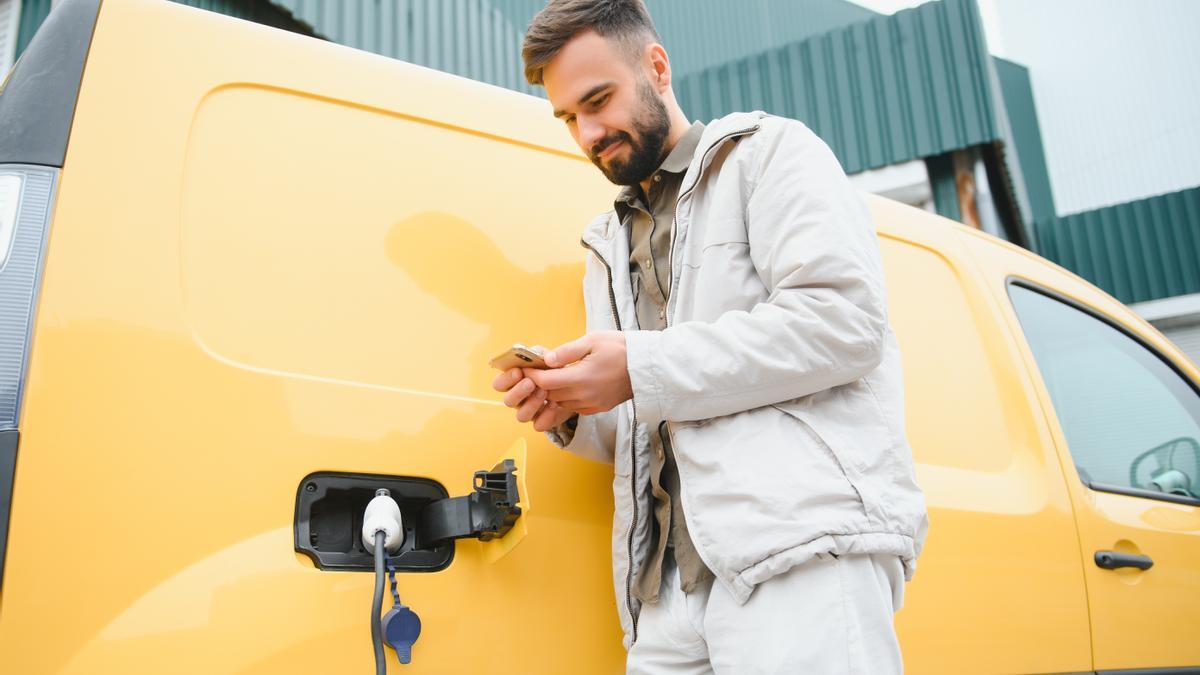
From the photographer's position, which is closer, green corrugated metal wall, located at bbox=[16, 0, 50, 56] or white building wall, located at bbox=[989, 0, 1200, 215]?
green corrugated metal wall, located at bbox=[16, 0, 50, 56]

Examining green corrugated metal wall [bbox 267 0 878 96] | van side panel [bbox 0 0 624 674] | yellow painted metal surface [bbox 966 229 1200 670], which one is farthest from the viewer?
green corrugated metal wall [bbox 267 0 878 96]

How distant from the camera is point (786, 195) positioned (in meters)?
1.28

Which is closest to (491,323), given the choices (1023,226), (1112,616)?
(1112,616)

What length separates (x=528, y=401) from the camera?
4.20ft

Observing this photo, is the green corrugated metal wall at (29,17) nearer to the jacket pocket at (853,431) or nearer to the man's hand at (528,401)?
the man's hand at (528,401)

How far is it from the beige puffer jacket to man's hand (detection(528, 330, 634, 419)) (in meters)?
0.03

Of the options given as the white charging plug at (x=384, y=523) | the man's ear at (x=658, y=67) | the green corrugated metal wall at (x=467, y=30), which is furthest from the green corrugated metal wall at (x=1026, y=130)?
the white charging plug at (x=384, y=523)

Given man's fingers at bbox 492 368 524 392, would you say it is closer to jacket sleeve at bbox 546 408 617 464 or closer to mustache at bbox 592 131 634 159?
jacket sleeve at bbox 546 408 617 464

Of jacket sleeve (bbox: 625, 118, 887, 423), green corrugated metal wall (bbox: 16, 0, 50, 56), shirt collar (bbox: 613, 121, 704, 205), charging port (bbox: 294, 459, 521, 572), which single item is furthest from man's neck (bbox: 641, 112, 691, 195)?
green corrugated metal wall (bbox: 16, 0, 50, 56)

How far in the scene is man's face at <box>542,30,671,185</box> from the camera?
1.57 metres

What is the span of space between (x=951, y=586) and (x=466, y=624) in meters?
1.06

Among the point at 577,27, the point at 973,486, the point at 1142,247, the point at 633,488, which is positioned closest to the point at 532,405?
the point at 633,488

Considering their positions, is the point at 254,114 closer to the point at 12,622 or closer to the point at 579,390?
the point at 579,390

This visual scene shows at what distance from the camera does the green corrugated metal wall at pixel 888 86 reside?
24.5 feet
